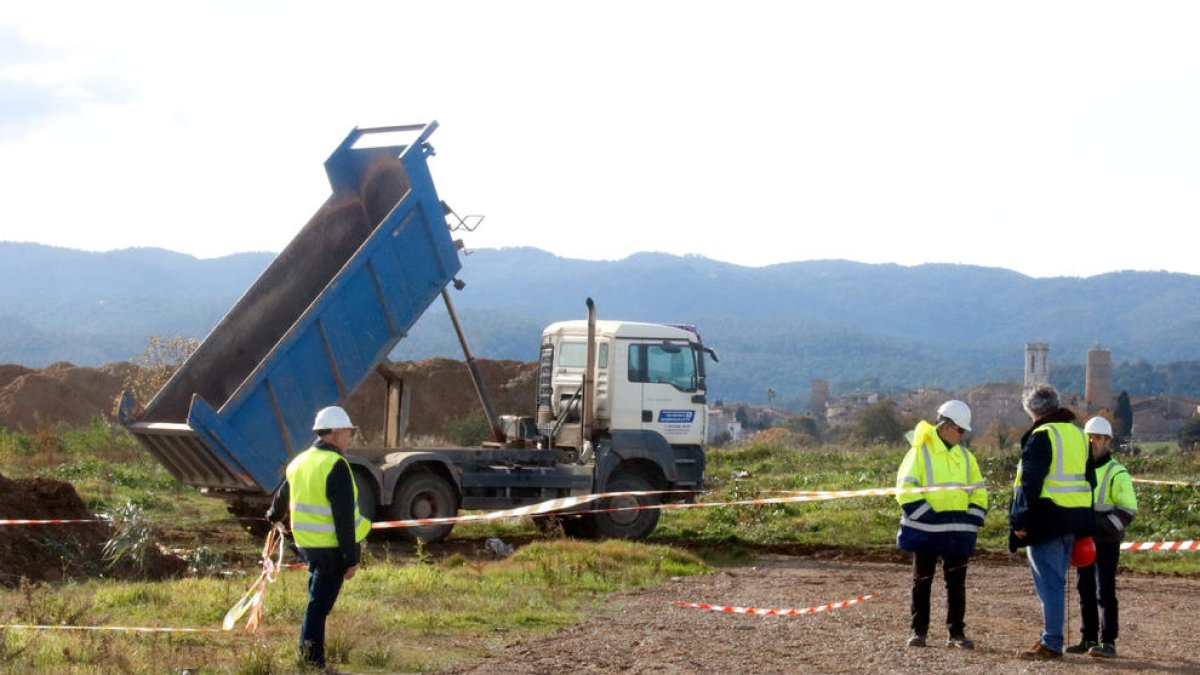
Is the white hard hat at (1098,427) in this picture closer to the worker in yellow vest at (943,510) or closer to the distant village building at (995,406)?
the worker in yellow vest at (943,510)

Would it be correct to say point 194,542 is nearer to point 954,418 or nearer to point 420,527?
point 420,527

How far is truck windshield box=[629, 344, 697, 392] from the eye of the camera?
737 inches

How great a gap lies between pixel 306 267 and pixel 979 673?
10592 millimetres

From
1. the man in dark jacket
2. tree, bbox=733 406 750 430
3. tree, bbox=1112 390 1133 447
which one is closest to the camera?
the man in dark jacket

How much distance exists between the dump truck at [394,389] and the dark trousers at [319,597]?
674 cm

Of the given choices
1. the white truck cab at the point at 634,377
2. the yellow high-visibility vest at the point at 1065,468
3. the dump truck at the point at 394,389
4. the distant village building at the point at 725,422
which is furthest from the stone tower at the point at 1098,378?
the yellow high-visibility vest at the point at 1065,468

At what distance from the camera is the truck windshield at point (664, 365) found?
18.7 m

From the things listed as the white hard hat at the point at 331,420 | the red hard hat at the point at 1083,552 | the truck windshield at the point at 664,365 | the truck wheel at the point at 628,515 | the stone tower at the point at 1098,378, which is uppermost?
the stone tower at the point at 1098,378

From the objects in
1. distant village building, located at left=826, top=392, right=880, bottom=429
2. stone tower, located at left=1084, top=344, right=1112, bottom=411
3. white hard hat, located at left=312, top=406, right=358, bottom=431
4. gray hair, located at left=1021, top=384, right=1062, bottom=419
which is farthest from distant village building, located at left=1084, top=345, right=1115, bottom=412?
white hard hat, located at left=312, top=406, right=358, bottom=431

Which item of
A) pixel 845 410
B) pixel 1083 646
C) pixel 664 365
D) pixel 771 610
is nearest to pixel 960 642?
pixel 1083 646

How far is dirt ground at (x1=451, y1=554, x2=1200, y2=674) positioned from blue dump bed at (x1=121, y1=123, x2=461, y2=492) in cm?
470

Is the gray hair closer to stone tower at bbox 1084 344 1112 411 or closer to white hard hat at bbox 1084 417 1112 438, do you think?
white hard hat at bbox 1084 417 1112 438

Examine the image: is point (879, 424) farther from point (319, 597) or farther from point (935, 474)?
point (319, 597)

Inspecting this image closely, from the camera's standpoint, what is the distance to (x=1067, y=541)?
9492 mm
